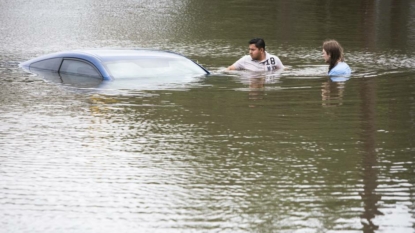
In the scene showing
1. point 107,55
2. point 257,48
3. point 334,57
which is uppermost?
point 107,55

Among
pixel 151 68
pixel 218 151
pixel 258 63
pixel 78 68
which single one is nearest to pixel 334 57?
pixel 258 63

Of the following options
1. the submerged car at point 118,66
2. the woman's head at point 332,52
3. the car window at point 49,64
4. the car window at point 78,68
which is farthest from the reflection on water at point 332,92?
the car window at point 49,64

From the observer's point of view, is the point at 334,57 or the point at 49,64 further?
the point at 49,64

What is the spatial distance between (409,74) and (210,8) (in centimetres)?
1893

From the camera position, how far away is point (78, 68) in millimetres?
13828

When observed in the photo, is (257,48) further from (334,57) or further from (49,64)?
(49,64)

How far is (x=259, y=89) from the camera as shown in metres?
12.7

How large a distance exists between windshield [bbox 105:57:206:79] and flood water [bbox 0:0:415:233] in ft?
1.43

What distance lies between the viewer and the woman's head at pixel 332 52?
14094 millimetres

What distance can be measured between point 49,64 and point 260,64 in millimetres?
3468

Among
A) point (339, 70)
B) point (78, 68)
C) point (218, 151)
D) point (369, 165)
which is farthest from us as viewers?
point (339, 70)

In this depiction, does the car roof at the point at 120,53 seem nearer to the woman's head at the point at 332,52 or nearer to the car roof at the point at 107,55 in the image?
the car roof at the point at 107,55

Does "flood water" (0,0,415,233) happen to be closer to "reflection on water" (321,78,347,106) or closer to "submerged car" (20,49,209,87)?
"reflection on water" (321,78,347,106)

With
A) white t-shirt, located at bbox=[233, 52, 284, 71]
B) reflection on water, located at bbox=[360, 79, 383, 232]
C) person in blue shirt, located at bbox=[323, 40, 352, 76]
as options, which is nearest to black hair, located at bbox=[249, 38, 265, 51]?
white t-shirt, located at bbox=[233, 52, 284, 71]
